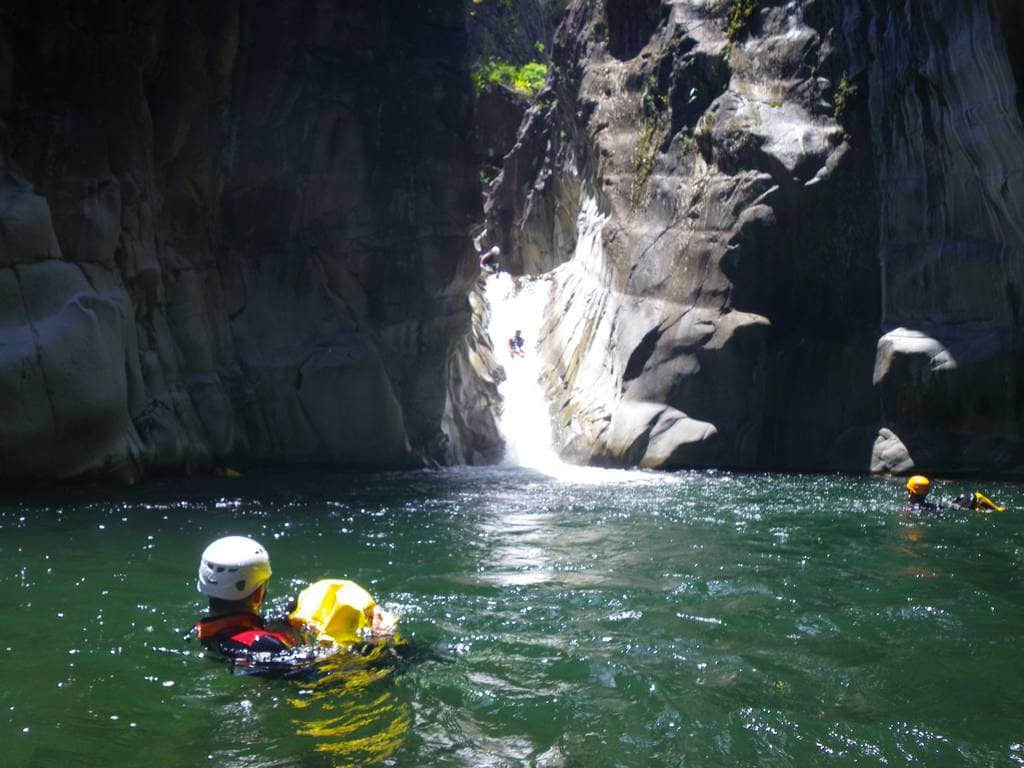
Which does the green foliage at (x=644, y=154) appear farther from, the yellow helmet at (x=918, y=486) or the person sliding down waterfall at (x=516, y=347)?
the yellow helmet at (x=918, y=486)

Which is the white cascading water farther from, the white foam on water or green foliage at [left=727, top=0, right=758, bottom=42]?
green foliage at [left=727, top=0, right=758, bottom=42]

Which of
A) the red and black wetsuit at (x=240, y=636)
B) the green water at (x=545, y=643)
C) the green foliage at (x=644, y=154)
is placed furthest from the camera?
the green foliage at (x=644, y=154)

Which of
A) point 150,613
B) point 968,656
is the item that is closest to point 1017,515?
point 968,656

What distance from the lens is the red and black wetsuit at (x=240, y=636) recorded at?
6.04 m

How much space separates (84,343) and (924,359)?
15.9 metres

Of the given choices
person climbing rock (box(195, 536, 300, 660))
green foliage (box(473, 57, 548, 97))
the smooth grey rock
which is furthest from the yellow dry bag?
green foliage (box(473, 57, 548, 97))

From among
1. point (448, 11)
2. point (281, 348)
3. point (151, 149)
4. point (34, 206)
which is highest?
point (448, 11)

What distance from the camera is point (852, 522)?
13.5 meters

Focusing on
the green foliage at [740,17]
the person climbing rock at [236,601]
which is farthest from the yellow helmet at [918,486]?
the green foliage at [740,17]

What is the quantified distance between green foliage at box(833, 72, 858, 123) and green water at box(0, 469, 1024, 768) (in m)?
11.8

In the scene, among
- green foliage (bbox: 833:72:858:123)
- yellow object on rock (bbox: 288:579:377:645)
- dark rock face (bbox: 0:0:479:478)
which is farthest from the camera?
green foliage (bbox: 833:72:858:123)

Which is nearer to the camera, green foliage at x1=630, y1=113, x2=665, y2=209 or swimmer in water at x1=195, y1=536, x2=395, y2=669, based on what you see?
swimmer in water at x1=195, y1=536, x2=395, y2=669

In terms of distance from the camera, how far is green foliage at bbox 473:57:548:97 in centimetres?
4484

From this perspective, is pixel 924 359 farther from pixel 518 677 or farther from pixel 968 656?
pixel 518 677
